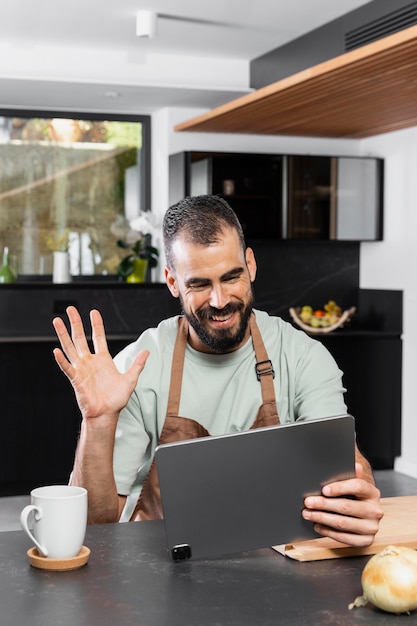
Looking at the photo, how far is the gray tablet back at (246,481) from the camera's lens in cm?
165

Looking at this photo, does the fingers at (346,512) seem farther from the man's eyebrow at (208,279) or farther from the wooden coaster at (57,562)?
the man's eyebrow at (208,279)

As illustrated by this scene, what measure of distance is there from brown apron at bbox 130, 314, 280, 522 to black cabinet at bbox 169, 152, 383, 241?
3.92 metres

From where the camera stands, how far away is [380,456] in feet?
20.7

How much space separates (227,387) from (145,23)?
3158 mm

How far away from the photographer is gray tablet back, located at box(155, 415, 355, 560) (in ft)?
5.42

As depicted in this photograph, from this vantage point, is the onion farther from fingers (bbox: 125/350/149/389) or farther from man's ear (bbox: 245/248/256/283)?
man's ear (bbox: 245/248/256/283)

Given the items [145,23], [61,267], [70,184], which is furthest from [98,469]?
[70,184]

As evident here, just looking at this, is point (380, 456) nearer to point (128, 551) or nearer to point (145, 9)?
point (145, 9)

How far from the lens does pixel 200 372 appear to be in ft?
7.72

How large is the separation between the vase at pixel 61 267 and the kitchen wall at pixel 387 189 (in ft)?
2.41

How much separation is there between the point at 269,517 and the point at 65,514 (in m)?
0.36

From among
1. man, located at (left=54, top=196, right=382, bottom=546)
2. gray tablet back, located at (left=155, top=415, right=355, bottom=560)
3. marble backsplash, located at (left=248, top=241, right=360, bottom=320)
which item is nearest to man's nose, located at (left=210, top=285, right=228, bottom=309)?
man, located at (left=54, top=196, right=382, bottom=546)

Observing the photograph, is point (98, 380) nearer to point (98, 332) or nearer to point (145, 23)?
point (98, 332)

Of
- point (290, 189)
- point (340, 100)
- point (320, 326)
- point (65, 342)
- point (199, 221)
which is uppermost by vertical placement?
point (340, 100)
